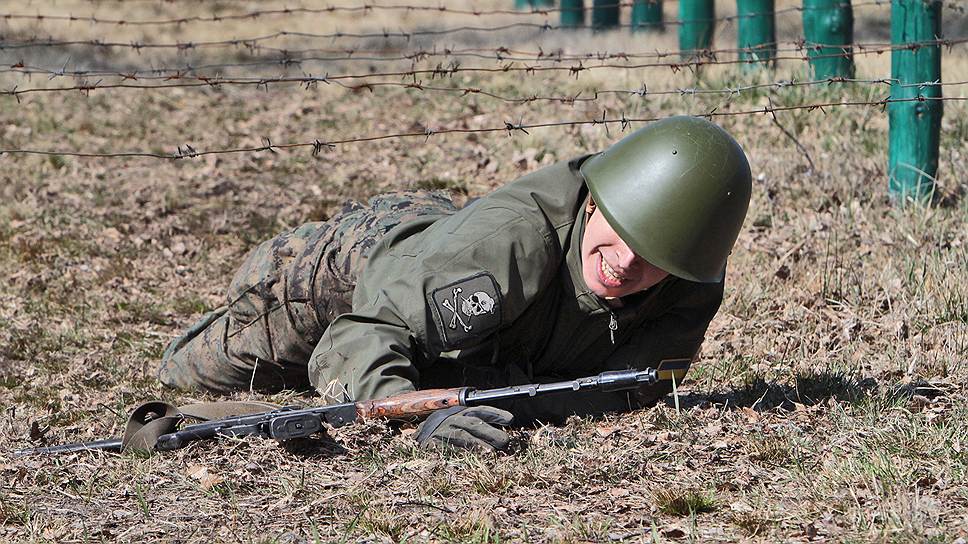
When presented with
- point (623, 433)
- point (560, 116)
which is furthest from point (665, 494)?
point (560, 116)

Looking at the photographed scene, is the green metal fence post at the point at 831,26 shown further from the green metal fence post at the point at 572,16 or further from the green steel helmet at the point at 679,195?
the green metal fence post at the point at 572,16

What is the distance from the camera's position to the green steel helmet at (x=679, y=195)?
3908mm

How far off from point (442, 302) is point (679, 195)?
834mm

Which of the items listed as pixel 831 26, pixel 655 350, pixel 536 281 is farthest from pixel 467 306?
pixel 831 26

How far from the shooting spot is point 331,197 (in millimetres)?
8289

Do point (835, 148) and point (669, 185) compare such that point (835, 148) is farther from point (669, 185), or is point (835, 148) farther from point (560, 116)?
point (669, 185)

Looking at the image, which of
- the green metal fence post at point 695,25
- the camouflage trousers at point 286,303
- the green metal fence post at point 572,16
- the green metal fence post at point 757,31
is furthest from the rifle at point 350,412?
the green metal fence post at point 572,16

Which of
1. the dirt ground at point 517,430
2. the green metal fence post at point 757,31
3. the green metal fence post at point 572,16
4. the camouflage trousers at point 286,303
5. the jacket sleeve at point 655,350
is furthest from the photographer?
the green metal fence post at point 572,16

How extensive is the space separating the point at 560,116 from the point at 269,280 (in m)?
4.87

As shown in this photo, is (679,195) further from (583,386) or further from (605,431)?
(605,431)

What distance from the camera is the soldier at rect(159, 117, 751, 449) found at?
393 centimetres

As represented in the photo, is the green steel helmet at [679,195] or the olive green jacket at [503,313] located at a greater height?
the green steel helmet at [679,195]

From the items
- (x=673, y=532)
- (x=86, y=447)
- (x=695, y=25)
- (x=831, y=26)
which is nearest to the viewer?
(x=673, y=532)

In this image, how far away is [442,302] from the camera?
3934mm
